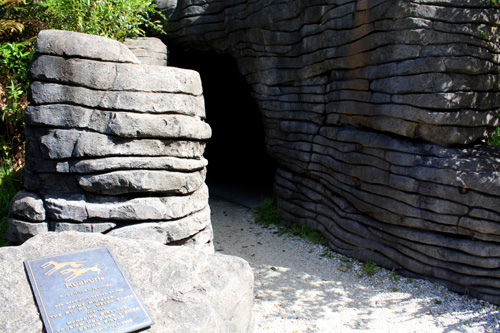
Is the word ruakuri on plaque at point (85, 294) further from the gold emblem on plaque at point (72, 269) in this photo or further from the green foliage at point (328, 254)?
the green foliage at point (328, 254)

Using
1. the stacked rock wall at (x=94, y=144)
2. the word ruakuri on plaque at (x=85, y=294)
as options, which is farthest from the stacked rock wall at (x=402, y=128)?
the word ruakuri on plaque at (x=85, y=294)

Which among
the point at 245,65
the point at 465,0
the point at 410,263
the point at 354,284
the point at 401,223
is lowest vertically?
the point at 354,284

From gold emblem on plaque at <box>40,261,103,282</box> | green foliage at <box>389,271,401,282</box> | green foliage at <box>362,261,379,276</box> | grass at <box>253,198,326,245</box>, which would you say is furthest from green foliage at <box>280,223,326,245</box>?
gold emblem on plaque at <box>40,261,103,282</box>

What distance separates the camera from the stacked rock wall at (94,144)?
3764 millimetres

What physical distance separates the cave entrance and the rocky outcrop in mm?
6523

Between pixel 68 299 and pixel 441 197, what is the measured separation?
3926mm

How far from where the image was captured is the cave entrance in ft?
33.4

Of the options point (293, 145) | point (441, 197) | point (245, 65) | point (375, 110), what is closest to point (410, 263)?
point (441, 197)

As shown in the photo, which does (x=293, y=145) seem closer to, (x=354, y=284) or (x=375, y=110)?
(x=375, y=110)

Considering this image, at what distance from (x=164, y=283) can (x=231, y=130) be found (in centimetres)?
949

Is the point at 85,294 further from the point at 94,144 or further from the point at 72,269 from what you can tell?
the point at 94,144

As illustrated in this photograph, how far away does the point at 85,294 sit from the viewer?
2.55 metres

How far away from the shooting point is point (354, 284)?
5.10 metres

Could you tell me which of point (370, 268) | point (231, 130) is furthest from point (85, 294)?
point (231, 130)
